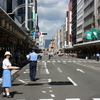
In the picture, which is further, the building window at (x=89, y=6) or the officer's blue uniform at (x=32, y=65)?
the building window at (x=89, y=6)

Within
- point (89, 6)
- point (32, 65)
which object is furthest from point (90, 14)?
point (32, 65)

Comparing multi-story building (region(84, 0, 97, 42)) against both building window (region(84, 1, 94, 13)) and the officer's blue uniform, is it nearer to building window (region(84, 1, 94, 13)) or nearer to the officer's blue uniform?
building window (region(84, 1, 94, 13))

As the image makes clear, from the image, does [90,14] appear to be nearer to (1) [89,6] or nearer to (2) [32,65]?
(1) [89,6]

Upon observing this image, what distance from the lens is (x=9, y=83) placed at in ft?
23.8

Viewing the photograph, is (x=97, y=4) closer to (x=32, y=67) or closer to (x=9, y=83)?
(x=32, y=67)

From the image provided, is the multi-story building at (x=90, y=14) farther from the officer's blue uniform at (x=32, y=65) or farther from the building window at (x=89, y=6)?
the officer's blue uniform at (x=32, y=65)

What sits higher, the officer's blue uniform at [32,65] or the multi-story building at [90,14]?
the multi-story building at [90,14]

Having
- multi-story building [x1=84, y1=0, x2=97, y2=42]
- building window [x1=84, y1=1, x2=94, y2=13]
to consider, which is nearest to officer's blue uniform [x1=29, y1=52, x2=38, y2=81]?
multi-story building [x1=84, y1=0, x2=97, y2=42]

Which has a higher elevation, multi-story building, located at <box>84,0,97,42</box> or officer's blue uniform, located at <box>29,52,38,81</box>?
multi-story building, located at <box>84,0,97,42</box>

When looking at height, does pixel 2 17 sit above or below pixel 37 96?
above

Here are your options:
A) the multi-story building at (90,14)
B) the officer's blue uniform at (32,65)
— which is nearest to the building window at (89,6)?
the multi-story building at (90,14)

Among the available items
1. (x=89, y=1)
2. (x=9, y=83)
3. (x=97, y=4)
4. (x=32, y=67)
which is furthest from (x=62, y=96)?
(x=89, y=1)

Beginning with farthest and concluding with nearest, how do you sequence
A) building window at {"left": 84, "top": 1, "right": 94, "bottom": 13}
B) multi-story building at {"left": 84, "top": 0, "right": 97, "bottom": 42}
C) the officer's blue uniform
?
building window at {"left": 84, "top": 1, "right": 94, "bottom": 13} → multi-story building at {"left": 84, "top": 0, "right": 97, "bottom": 42} → the officer's blue uniform

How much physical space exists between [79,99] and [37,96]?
1654 millimetres
